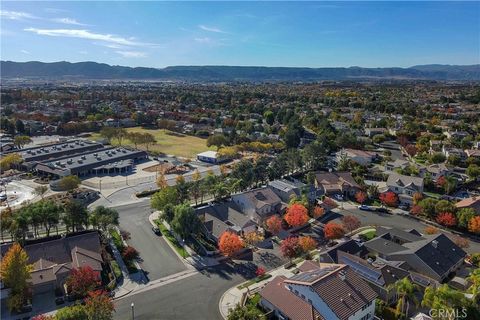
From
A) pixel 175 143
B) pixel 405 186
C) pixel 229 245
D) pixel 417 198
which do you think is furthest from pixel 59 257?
pixel 175 143

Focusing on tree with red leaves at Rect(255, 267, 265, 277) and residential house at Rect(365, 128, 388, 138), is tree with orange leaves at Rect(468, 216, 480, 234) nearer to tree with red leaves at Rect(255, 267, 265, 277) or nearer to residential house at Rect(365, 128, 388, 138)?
tree with red leaves at Rect(255, 267, 265, 277)

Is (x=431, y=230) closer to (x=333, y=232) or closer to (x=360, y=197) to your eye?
(x=360, y=197)

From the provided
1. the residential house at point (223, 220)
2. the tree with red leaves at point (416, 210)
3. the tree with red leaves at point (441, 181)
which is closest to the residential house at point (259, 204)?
the residential house at point (223, 220)

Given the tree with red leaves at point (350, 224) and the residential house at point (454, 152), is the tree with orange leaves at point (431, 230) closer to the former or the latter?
the tree with red leaves at point (350, 224)

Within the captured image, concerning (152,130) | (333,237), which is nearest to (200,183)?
(333,237)

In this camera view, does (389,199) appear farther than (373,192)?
No
